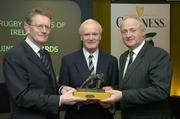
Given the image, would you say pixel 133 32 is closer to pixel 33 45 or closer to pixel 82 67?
pixel 82 67

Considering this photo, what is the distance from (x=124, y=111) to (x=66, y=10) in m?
1.43

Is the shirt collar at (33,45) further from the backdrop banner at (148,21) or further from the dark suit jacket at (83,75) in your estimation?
the backdrop banner at (148,21)

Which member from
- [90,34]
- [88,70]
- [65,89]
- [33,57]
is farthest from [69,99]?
[90,34]

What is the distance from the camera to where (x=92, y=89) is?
264cm

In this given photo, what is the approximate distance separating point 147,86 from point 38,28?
0.88 m

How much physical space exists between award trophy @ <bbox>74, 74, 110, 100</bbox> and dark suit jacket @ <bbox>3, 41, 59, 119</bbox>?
187 millimetres

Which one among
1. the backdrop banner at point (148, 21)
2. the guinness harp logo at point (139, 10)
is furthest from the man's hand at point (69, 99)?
the guinness harp logo at point (139, 10)

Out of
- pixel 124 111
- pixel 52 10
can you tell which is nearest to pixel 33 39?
pixel 124 111

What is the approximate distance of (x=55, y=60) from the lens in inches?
154

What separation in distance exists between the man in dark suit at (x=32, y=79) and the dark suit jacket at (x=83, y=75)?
35cm

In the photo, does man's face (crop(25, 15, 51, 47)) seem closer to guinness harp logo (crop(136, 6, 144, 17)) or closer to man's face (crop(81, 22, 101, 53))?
man's face (crop(81, 22, 101, 53))

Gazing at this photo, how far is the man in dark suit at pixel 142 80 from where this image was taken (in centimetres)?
262

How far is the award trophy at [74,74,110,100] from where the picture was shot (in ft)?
8.36

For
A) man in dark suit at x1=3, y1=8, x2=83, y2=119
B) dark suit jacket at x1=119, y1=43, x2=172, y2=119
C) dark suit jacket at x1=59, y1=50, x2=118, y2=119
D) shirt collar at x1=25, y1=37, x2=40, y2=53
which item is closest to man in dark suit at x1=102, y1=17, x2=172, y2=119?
dark suit jacket at x1=119, y1=43, x2=172, y2=119
